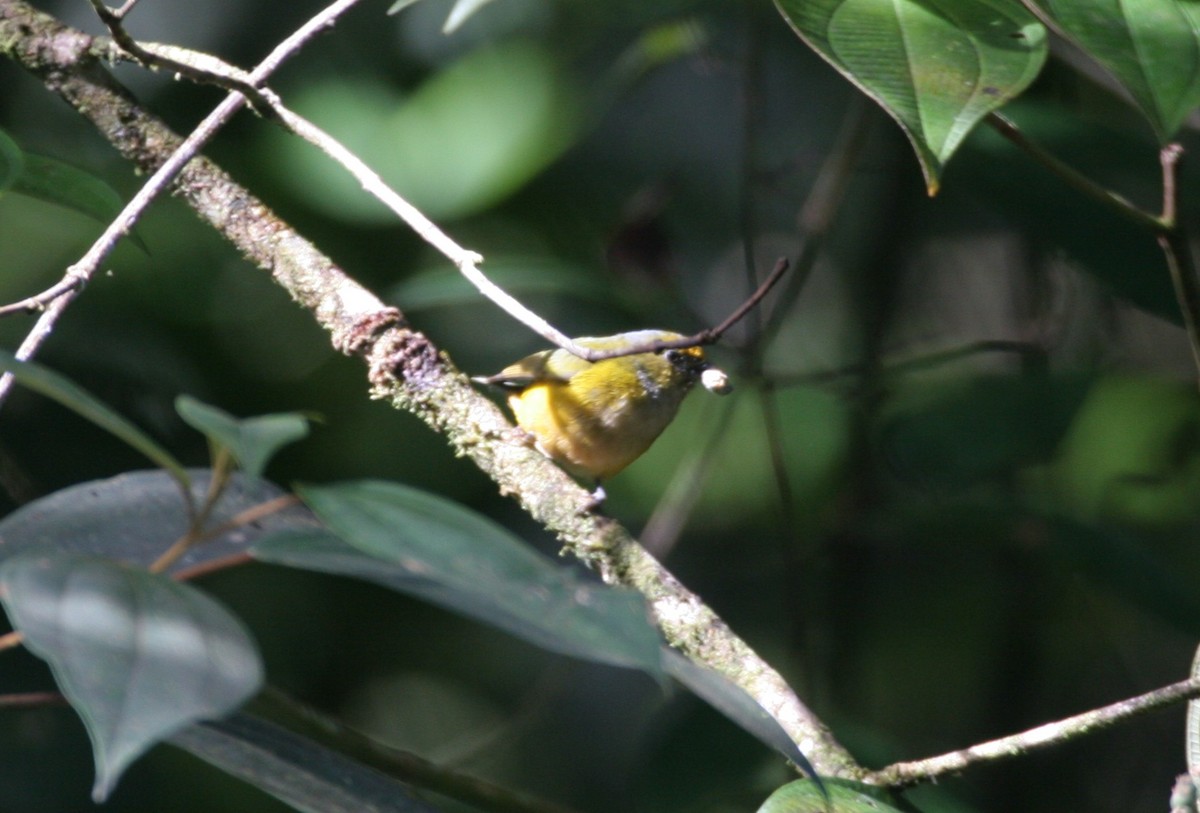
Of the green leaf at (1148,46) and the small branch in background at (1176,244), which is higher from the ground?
the green leaf at (1148,46)

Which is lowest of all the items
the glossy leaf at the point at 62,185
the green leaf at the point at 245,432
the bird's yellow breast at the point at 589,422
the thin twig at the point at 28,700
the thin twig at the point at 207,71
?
the bird's yellow breast at the point at 589,422

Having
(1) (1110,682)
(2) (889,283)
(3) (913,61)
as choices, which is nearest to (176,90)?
(2) (889,283)

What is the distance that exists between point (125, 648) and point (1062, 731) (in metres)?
0.98

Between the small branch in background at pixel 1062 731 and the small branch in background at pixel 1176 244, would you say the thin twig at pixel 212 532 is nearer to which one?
the small branch in background at pixel 1062 731

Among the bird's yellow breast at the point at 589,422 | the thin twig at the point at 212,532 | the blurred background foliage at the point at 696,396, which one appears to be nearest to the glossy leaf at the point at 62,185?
the thin twig at the point at 212,532

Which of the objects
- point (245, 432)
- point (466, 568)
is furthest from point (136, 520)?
point (466, 568)

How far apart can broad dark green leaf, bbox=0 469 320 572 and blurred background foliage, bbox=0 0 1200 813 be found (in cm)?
176

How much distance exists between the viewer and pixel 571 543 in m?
1.82

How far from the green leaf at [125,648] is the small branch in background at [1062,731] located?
0.87 m

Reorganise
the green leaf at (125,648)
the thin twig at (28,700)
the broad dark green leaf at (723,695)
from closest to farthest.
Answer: the green leaf at (125,648) < the broad dark green leaf at (723,695) < the thin twig at (28,700)

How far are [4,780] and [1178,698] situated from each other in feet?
9.06

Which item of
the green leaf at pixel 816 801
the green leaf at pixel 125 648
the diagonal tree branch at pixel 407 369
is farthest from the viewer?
the diagonal tree branch at pixel 407 369

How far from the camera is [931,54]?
4.84ft

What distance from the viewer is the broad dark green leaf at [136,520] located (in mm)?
1067
